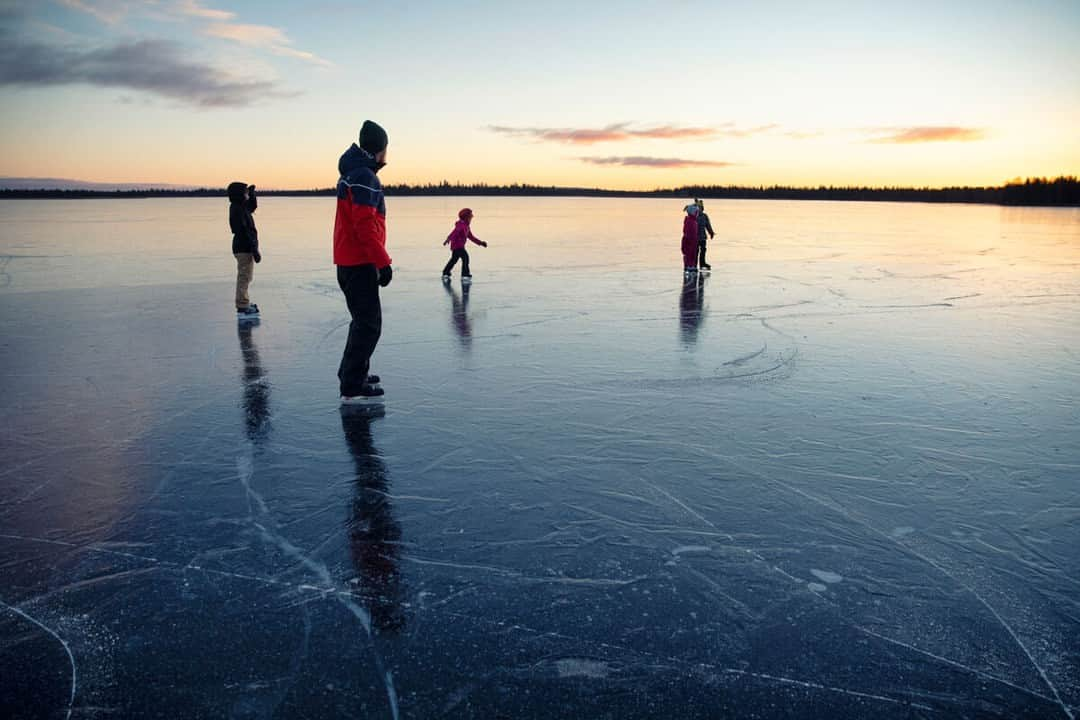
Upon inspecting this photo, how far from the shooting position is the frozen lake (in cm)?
220

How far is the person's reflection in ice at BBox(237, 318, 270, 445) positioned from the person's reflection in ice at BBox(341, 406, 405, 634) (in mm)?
614

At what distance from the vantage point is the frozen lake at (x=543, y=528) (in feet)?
7.20

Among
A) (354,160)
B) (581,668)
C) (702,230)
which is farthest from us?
(702,230)

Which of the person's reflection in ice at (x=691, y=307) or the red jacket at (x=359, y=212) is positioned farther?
the person's reflection in ice at (x=691, y=307)

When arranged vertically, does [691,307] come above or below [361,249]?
below

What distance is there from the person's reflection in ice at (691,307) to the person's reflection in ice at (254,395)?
411cm

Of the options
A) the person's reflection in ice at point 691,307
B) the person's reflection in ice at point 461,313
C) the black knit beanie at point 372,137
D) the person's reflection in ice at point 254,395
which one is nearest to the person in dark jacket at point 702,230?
the person's reflection in ice at point 691,307

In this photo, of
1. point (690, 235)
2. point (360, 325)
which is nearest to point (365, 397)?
point (360, 325)

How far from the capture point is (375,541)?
9.98ft

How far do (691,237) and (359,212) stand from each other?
959cm

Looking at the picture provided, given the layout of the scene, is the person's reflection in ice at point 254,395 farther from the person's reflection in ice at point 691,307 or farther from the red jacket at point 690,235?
the red jacket at point 690,235

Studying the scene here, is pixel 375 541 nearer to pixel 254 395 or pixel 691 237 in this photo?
pixel 254 395

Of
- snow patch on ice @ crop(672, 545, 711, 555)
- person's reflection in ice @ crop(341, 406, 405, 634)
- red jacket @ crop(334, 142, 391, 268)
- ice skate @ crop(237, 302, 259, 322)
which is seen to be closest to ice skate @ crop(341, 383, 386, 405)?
person's reflection in ice @ crop(341, 406, 405, 634)

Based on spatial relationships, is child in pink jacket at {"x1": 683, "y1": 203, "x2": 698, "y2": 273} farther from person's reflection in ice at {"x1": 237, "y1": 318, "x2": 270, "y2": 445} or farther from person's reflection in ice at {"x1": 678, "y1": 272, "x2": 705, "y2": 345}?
person's reflection in ice at {"x1": 237, "y1": 318, "x2": 270, "y2": 445}
